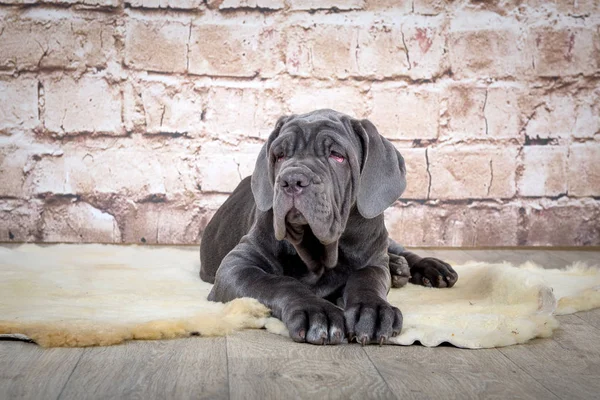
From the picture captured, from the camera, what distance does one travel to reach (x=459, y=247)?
507cm

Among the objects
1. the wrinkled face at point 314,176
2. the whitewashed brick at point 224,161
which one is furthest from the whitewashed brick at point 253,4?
the wrinkled face at point 314,176

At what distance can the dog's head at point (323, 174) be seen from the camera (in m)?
2.54

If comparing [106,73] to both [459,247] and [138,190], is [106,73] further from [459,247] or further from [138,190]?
[459,247]

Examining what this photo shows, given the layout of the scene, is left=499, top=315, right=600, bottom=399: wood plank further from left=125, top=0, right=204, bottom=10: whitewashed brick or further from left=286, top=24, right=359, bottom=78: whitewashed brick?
left=125, top=0, right=204, bottom=10: whitewashed brick

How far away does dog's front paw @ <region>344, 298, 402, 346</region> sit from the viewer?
2342 mm

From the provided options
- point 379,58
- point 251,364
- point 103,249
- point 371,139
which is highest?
point 379,58

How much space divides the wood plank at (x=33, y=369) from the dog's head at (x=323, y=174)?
84 centimetres

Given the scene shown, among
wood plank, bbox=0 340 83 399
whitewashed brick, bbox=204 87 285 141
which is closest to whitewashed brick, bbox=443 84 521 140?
whitewashed brick, bbox=204 87 285 141

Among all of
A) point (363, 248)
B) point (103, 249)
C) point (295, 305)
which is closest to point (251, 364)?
point (295, 305)

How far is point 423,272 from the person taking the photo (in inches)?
140

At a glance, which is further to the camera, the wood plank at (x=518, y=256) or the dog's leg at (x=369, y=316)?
the wood plank at (x=518, y=256)

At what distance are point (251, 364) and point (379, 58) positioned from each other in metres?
3.25

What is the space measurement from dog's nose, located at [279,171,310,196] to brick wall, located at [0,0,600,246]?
7.91 ft

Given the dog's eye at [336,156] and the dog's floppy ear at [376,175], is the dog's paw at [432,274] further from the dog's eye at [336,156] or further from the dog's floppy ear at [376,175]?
the dog's eye at [336,156]
